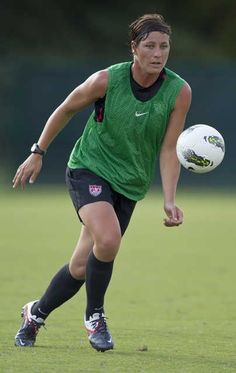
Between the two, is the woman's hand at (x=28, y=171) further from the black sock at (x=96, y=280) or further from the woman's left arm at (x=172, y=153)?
the woman's left arm at (x=172, y=153)

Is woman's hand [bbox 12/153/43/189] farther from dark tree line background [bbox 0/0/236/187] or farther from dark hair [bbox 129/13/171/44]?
Answer: dark tree line background [bbox 0/0/236/187]

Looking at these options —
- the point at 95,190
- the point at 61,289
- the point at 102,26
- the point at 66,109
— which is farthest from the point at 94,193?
the point at 102,26

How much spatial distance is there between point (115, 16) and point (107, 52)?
5.36 ft

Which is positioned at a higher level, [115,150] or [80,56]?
[115,150]

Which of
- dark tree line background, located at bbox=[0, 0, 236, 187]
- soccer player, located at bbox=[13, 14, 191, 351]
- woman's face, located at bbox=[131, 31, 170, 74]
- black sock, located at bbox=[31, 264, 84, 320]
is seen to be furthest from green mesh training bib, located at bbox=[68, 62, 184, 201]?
dark tree line background, located at bbox=[0, 0, 236, 187]

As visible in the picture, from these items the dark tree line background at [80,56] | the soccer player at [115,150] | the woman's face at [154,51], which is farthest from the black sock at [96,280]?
the dark tree line background at [80,56]

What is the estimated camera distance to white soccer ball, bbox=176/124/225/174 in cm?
727

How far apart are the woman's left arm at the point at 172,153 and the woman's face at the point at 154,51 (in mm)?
273

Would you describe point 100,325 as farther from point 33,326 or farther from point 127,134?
point 127,134

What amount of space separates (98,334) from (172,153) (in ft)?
4.01

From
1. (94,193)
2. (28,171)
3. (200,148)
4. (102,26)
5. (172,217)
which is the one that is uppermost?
(200,148)

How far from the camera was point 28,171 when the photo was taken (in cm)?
746

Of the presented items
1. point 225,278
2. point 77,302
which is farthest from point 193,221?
point 77,302

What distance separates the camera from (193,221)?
17984mm
